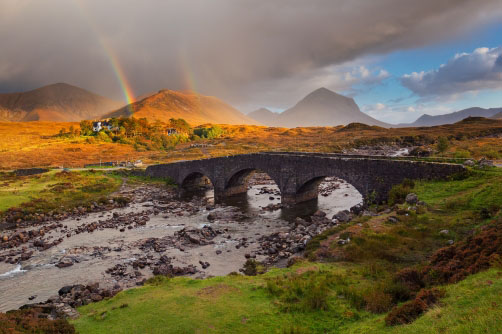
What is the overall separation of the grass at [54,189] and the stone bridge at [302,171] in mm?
11324

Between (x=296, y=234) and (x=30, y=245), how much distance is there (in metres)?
22.6

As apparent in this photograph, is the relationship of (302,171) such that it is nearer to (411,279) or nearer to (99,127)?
(411,279)

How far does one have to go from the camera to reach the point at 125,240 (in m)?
25.6

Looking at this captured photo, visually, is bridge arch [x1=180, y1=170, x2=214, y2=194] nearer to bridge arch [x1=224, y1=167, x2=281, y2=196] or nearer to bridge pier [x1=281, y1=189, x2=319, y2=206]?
bridge arch [x1=224, y1=167, x2=281, y2=196]

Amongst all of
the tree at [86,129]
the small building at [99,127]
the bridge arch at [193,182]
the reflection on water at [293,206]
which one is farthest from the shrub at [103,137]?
the reflection on water at [293,206]

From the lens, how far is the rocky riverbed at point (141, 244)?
17.5 meters

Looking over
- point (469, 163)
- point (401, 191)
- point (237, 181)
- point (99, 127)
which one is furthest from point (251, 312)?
point (99, 127)

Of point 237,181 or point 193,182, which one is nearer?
point 237,181

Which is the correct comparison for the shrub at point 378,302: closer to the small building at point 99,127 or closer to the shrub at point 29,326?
the shrub at point 29,326

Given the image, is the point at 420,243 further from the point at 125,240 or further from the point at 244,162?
the point at 244,162

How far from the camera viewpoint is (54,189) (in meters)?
43.0

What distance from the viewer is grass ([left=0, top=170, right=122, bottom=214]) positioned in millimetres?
37062

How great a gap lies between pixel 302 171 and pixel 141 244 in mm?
18367

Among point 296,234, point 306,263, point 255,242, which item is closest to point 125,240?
point 255,242
